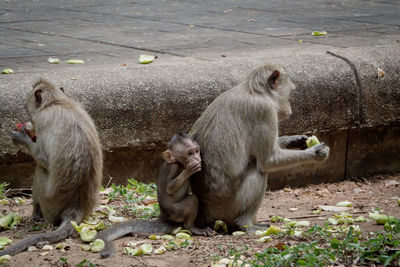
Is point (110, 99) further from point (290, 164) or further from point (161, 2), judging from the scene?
A: point (161, 2)

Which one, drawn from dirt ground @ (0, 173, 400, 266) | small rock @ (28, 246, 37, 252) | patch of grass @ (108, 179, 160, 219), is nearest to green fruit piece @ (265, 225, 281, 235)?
dirt ground @ (0, 173, 400, 266)

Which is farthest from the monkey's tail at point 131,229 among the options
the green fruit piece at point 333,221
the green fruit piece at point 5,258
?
the green fruit piece at point 333,221

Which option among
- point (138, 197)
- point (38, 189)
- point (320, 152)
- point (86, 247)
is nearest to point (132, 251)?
point (86, 247)

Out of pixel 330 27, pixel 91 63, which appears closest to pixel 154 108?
pixel 91 63

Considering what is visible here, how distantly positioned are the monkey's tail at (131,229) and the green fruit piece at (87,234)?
7 centimetres

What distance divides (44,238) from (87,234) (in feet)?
1.15

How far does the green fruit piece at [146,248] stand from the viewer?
5.24 m

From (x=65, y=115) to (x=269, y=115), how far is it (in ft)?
5.52

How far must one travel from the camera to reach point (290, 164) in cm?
615

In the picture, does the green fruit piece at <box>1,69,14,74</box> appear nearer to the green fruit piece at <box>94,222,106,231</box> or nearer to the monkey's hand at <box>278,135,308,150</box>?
the green fruit piece at <box>94,222,106,231</box>

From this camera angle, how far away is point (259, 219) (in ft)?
22.4

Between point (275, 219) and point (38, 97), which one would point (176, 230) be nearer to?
point (275, 219)

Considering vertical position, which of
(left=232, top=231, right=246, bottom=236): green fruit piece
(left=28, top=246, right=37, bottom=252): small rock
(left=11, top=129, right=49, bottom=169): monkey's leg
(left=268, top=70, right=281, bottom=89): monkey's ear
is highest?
(left=268, top=70, right=281, bottom=89): monkey's ear

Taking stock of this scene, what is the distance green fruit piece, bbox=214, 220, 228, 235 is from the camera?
6.16 metres
